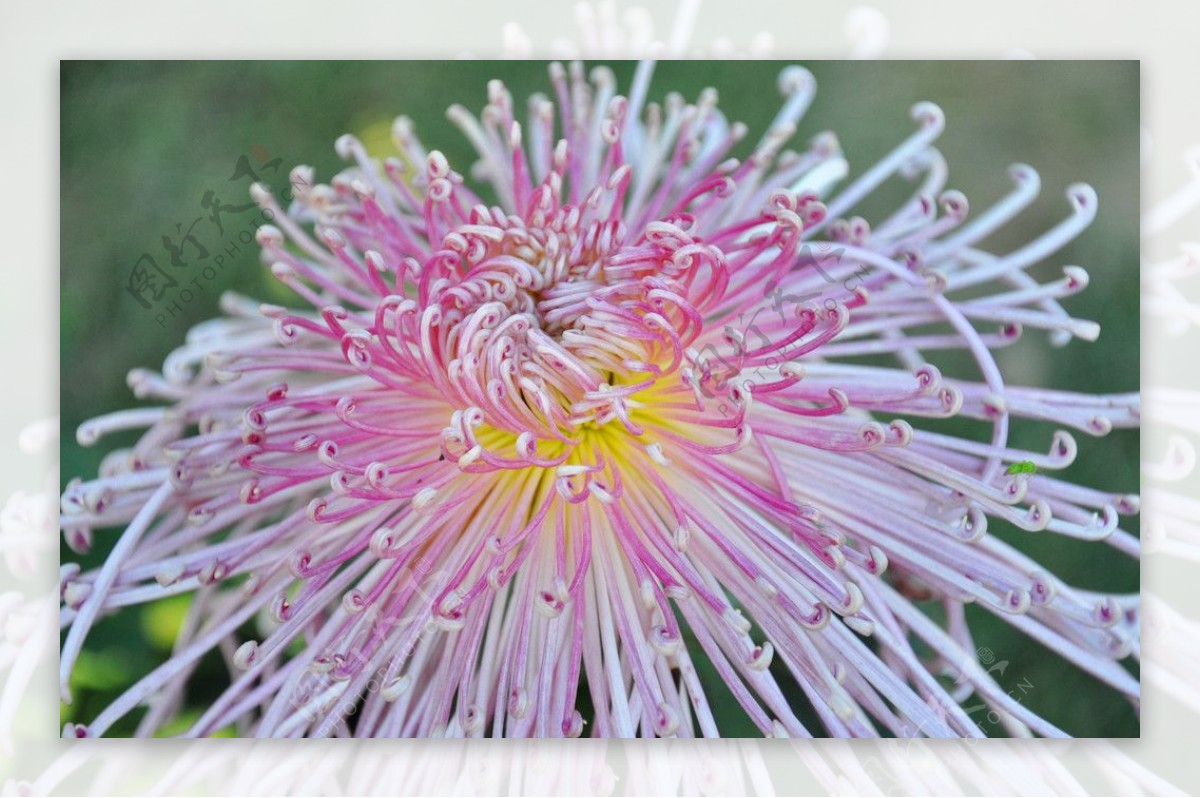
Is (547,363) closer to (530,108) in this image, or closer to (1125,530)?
(530,108)

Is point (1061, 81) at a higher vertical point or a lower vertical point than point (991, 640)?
higher

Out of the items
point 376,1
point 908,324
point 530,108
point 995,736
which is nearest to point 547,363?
point 530,108

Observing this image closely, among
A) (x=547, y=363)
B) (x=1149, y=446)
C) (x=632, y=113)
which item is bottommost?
(x=1149, y=446)

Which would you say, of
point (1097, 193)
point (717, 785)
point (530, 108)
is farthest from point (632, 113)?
point (717, 785)

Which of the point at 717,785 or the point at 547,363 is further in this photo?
the point at 717,785

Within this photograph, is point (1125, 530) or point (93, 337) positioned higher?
point (93, 337)

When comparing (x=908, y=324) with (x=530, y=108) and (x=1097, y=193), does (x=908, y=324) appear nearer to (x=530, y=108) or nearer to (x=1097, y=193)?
(x=1097, y=193)
